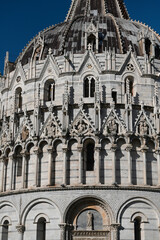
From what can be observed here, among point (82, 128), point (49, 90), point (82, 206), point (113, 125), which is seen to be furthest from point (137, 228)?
point (49, 90)

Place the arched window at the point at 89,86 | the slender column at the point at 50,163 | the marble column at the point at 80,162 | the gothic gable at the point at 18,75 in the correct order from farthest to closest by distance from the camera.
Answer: the gothic gable at the point at 18,75, the arched window at the point at 89,86, the slender column at the point at 50,163, the marble column at the point at 80,162

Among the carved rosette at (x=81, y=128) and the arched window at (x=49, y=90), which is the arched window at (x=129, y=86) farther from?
the arched window at (x=49, y=90)

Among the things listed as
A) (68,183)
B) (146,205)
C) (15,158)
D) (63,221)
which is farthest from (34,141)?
(146,205)

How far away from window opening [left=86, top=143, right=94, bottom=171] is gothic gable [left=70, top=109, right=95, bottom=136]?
110 cm

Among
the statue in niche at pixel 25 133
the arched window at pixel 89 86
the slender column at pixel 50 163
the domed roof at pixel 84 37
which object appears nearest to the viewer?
the slender column at pixel 50 163

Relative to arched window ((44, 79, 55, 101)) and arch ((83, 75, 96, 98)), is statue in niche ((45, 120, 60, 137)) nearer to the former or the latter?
arched window ((44, 79, 55, 101))

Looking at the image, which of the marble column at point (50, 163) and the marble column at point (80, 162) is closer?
the marble column at point (80, 162)

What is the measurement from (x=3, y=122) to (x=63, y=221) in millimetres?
10825

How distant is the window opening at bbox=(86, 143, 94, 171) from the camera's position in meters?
31.9

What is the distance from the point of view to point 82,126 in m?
32.2

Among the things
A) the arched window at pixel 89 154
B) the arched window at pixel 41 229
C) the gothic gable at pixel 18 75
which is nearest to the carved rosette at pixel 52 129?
the arched window at pixel 89 154

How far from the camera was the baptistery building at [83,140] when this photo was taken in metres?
30.4

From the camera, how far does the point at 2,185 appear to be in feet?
111

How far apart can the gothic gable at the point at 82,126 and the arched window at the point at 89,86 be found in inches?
92.4
